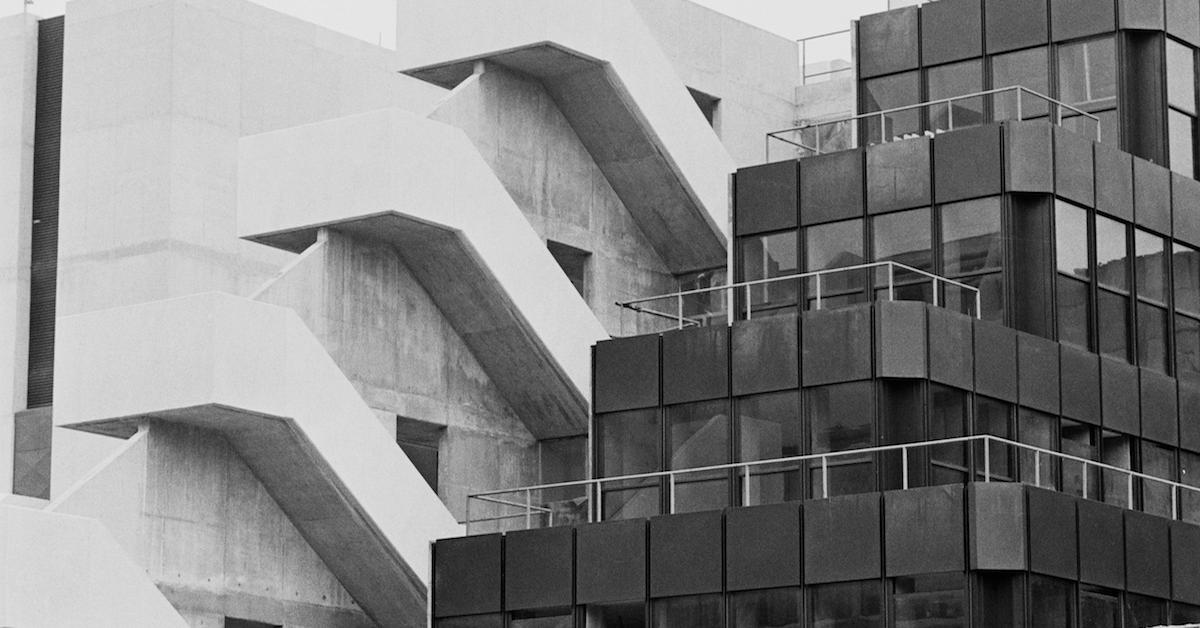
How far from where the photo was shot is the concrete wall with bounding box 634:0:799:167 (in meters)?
63.4

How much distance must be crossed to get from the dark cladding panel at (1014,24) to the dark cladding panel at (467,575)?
50.8 ft

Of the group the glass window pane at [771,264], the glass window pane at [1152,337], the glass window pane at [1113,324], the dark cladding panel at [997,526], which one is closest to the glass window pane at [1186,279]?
the glass window pane at [1152,337]

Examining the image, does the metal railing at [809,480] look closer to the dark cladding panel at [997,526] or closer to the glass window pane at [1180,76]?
the dark cladding panel at [997,526]

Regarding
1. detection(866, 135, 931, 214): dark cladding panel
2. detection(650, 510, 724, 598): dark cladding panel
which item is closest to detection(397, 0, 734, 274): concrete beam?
detection(866, 135, 931, 214): dark cladding panel

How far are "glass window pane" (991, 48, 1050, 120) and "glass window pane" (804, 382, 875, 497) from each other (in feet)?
28.9

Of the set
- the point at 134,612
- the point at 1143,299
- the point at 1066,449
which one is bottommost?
the point at 134,612

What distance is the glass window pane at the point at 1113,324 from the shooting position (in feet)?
173

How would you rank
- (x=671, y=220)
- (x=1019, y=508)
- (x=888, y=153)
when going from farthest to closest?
(x=671, y=220), (x=888, y=153), (x=1019, y=508)

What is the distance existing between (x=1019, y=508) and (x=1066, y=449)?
594cm

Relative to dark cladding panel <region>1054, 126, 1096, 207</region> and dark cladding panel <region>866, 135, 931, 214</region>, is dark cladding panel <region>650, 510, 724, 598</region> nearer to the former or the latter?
dark cladding panel <region>866, 135, 931, 214</region>

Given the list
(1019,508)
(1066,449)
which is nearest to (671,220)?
(1066,449)

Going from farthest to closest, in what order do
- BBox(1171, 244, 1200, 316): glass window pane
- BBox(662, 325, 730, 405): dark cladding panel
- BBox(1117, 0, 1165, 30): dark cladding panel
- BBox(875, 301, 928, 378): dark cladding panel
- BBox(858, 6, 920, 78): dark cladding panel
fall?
BBox(858, 6, 920, 78): dark cladding panel, BBox(1117, 0, 1165, 30): dark cladding panel, BBox(1171, 244, 1200, 316): glass window pane, BBox(662, 325, 730, 405): dark cladding panel, BBox(875, 301, 928, 378): dark cladding panel

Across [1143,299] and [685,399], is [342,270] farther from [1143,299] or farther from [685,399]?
[1143,299]

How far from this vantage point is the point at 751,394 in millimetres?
50688
